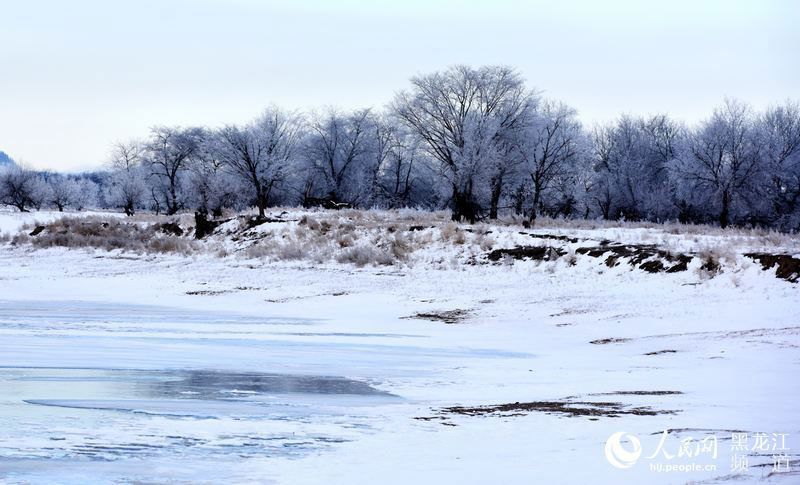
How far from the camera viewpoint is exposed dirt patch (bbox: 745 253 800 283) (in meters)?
14.1

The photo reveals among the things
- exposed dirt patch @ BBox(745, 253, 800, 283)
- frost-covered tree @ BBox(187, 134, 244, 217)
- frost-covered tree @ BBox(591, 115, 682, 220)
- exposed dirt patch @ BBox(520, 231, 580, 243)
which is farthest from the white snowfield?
frost-covered tree @ BBox(591, 115, 682, 220)

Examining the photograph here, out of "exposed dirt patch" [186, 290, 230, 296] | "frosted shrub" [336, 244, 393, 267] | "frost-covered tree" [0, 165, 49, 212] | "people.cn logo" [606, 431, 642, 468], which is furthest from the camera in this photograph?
"frost-covered tree" [0, 165, 49, 212]

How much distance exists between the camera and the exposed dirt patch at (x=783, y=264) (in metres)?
14.1

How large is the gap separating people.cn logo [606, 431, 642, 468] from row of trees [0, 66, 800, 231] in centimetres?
3006

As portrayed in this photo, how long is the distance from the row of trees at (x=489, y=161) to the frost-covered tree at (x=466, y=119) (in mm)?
76

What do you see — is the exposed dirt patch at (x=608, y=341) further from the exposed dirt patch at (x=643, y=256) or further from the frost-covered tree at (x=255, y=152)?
the frost-covered tree at (x=255, y=152)

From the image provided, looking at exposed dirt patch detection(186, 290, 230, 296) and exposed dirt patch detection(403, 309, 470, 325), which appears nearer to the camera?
exposed dirt patch detection(403, 309, 470, 325)

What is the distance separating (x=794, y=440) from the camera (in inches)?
189

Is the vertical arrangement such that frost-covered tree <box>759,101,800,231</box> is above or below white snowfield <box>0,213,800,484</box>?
above

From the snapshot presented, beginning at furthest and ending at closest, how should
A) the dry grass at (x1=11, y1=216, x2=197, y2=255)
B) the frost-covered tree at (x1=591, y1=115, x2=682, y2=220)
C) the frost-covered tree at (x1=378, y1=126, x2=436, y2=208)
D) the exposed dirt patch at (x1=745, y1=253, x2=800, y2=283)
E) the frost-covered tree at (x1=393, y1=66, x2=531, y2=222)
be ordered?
the frost-covered tree at (x1=378, y1=126, x2=436, y2=208)
the frost-covered tree at (x1=591, y1=115, x2=682, y2=220)
the frost-covered tree at (x1=393, y1=66, x2=531, y2=222)
the dry grass at (x1=11, y1=216, x2=197, y2=255)
the exposed dirt patch at (x1=745, y1=253, x2=800, y2=283)

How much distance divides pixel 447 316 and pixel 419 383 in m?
7.57

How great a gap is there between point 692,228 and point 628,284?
13.0 metres

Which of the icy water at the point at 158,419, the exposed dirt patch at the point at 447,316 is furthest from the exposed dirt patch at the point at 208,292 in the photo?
the icy water at the point at 158,419

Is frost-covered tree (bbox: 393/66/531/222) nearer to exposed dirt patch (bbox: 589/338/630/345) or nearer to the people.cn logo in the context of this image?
exposed dirt patch (bbox: 589/338/630/345)
